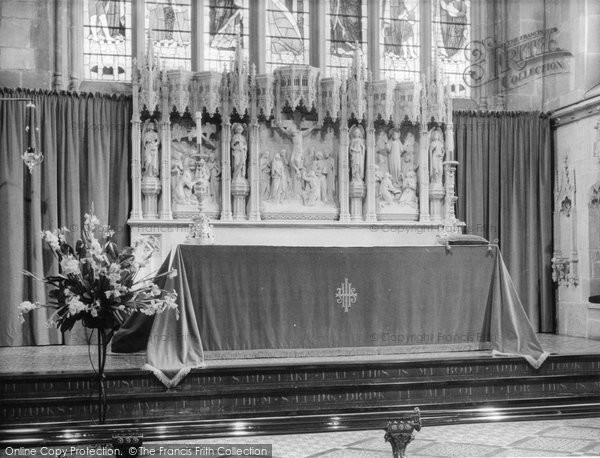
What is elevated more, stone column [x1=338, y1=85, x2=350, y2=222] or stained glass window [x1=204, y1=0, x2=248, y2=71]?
stained glass window [x1=204, y1=0, x2=248, y2=71]

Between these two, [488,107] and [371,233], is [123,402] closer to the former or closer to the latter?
[371,233]

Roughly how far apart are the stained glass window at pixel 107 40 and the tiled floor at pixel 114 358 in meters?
3.34

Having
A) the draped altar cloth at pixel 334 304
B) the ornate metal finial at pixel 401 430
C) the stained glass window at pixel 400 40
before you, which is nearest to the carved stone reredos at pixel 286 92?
the stained glass window at pixel 400 40

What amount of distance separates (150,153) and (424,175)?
3090 mm

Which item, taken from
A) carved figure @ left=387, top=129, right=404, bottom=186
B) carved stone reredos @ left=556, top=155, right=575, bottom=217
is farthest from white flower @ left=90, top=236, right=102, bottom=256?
carved stone reredos @ left=556, top=155, right=575, bottom=217

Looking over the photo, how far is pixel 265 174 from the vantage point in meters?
8.88

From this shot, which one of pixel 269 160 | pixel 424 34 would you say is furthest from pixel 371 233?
pixel 424 34

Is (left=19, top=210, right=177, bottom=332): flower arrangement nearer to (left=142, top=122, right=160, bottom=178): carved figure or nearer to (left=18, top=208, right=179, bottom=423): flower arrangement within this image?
(left=18, top=208, right=179, bottom=423): flower arrangement

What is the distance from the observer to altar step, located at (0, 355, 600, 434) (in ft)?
18.8

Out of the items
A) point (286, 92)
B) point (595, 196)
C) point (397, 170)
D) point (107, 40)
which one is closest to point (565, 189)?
point (595, 196)

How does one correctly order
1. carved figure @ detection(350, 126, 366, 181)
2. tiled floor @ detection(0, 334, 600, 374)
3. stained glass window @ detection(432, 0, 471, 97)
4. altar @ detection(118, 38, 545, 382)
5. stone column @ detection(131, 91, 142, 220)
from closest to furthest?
tiled floor @ detection(0, 334, 600, 374)
altar @ detection(118, 38, 545, 382)
stone column @ detection(131, 91, 142, 220)
carved figure @ detection(350, 126, 366, 181)
stained glass window @ detection(432, 0, 471, 97)

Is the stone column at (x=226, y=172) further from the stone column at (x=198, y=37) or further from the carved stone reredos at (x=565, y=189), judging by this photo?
the carved stone reredos at (x=565, y=189)

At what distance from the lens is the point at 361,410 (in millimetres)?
3352

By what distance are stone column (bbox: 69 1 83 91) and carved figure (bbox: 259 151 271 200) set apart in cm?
231
